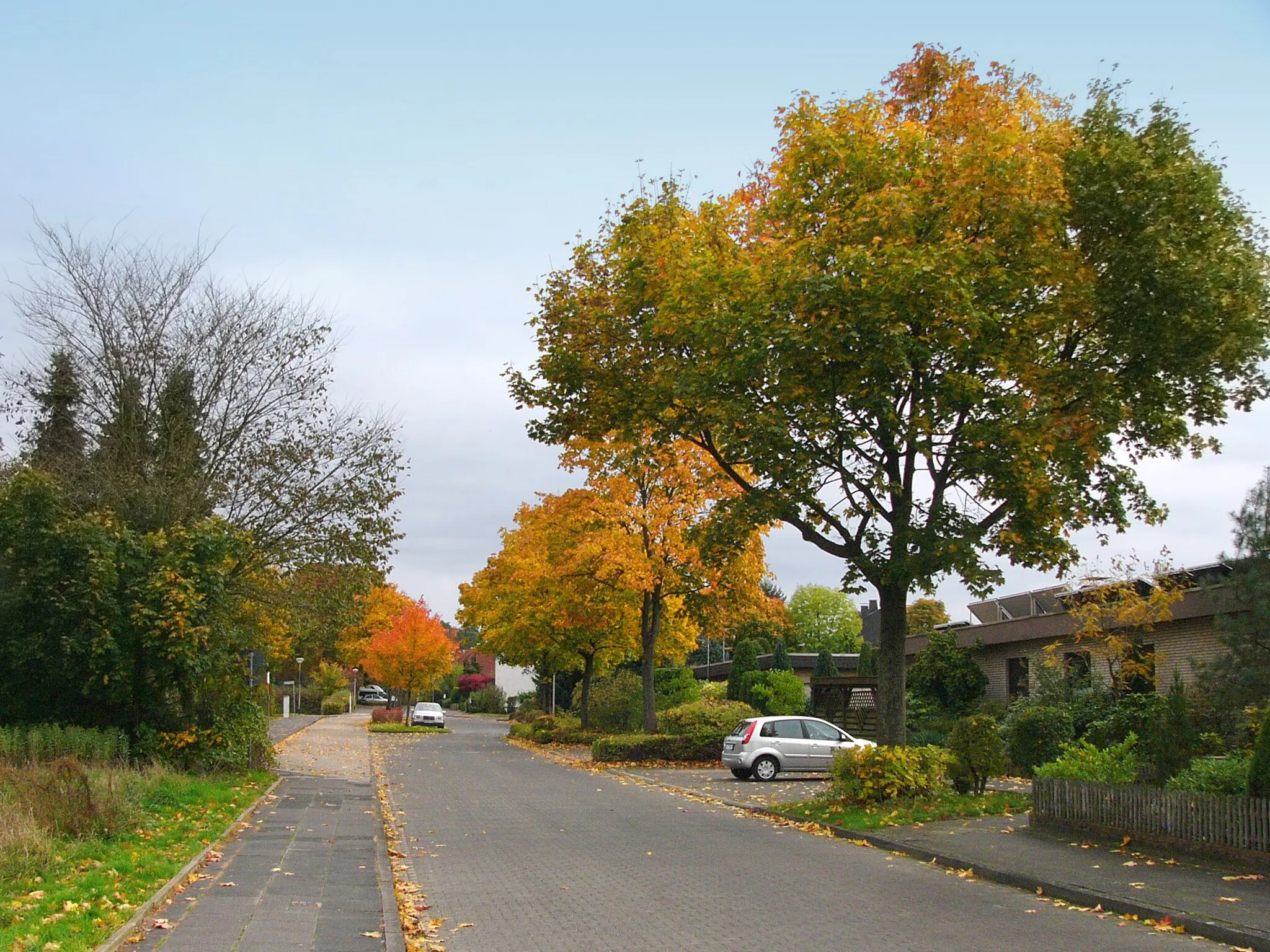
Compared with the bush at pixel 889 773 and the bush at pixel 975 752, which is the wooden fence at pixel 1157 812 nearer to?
the bush at pixel 889 773

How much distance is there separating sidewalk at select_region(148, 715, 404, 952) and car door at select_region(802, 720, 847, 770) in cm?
1176

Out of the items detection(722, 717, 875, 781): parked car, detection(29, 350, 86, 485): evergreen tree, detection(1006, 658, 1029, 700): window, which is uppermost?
detection(29, 350, 86, 485): evergreen tree

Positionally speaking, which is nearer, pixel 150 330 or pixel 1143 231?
pixel 1143 231

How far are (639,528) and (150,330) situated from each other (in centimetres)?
1542

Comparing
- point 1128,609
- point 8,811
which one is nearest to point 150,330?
point 8,811

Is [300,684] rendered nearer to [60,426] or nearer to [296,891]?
[60,426]

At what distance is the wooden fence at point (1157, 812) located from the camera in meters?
12.0

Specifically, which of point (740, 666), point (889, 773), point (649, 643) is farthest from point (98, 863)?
point (740, 666)

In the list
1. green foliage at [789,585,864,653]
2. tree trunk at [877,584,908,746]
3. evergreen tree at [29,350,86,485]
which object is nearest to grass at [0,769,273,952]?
evergreen tree at [29,350,86,485]

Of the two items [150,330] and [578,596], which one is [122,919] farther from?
[578,596]

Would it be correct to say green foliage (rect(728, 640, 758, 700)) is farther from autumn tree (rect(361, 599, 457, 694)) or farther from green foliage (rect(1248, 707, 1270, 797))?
green foliage (rect(1248, 707, 1270, 797))

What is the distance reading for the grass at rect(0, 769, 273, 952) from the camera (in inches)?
331

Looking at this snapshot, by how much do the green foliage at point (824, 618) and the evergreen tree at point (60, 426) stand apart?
3247 inches

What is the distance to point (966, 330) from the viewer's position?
15836mm
